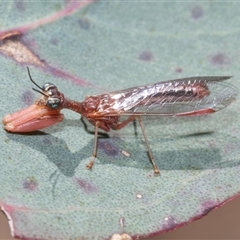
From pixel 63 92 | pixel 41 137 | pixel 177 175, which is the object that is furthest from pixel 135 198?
pixel 63 92

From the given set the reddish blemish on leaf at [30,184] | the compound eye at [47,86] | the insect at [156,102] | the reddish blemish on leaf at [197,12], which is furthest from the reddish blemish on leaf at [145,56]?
the reddish blemish on leaf at [30,184]

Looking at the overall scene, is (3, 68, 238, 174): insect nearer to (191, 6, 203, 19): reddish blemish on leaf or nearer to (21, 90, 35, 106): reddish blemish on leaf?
(21, 90, 35, 106): reddish blemish on leaf

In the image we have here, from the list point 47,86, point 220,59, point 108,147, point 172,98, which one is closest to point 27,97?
point 47,86

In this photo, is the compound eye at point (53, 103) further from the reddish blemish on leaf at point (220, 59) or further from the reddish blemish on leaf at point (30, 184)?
the reddish blemish on leaf at point (220, 59)

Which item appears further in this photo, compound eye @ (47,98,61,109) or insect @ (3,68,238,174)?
insect @ (3,68,238,174)

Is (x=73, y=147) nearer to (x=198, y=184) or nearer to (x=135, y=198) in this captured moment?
(x=135, y=198)

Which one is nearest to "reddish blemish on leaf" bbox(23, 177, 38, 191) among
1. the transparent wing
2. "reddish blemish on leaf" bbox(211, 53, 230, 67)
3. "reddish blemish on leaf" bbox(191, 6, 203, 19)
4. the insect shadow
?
the insect shadow

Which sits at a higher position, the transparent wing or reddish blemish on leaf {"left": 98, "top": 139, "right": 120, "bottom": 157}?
the transparent wing
